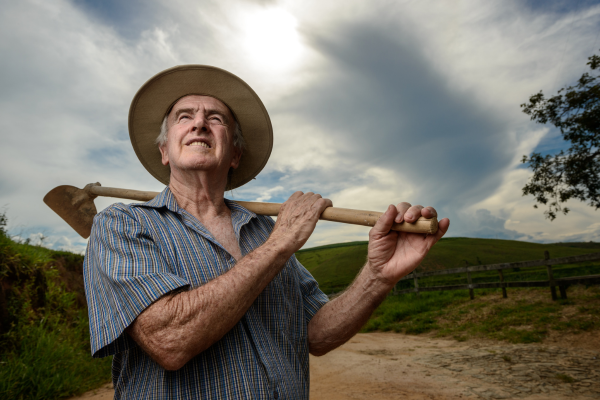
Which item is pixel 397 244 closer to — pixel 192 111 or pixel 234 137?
pixel 234 137

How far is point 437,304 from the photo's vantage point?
1152cm

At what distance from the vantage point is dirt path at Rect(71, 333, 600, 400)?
162 inches

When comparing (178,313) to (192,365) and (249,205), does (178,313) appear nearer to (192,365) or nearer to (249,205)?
(192,365)

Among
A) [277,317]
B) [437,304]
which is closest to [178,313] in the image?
[277,317]

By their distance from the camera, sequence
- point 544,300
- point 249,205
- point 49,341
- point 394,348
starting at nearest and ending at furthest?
1. point 249,205
2. point 49,341
3. point 394,348
4. point 544,300

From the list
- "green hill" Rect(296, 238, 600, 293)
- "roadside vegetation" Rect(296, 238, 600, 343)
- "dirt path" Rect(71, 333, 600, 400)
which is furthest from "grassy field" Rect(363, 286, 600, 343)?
"green hill" Rect(296, 238, 600, 293)

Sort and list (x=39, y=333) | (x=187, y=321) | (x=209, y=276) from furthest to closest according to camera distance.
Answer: (x=39, y=333) → (x=209, y=276) → (x=187, y=321)

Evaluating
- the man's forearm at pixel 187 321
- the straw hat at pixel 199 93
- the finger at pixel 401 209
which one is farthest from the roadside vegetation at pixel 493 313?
the man's forearm at pixel 187 321

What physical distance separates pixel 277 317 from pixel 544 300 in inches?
408

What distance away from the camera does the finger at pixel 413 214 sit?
5.11 ft

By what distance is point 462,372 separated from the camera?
16.7ft

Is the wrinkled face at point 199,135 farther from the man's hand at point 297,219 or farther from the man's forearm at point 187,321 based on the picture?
the man's forearm at point 187,321

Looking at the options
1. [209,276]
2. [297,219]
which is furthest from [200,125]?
[209,276]

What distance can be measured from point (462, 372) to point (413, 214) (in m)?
4.66
